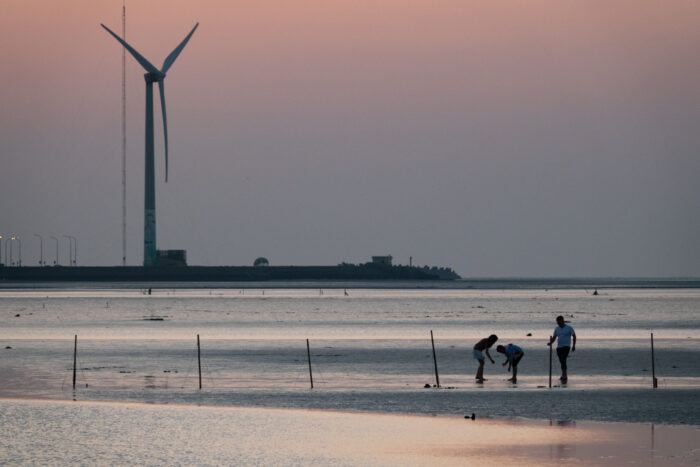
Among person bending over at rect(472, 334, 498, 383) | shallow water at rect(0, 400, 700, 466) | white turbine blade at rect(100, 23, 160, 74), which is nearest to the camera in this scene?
shallow water at rect(0, 400, 700, 466)

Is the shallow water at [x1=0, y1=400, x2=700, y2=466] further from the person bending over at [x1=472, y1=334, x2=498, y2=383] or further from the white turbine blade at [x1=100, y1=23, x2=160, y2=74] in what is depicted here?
the white turbine blade at [x1=100, y1=23, x2=160, y2=74]

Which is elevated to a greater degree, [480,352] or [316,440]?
[480,352]

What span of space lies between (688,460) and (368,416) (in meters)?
9.12

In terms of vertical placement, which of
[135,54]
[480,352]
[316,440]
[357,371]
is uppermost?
[135,54]

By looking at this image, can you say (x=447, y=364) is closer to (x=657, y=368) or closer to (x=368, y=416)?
(x=657, y=368)

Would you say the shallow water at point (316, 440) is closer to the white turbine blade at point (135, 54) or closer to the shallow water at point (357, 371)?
the shallow water at point (357, 371)

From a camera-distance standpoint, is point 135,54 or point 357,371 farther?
point 135,54

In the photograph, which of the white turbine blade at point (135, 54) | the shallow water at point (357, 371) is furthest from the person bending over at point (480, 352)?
the white turbine blade at point (135, 54)

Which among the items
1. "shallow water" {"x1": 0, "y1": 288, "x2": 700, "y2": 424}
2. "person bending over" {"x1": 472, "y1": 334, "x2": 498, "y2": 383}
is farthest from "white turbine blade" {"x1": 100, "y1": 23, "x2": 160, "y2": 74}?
"person bending over" {"x1": 472, "y1": 334, "x2": 498, "y2": 383}

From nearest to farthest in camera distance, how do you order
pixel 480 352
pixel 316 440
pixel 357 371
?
1. pixel 316 440
2. pixel 480 352
3. pixel 357 371

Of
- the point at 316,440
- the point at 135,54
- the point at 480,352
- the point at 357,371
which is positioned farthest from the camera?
the point at 135,54

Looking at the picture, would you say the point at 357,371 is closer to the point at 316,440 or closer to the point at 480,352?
the point at 480,352

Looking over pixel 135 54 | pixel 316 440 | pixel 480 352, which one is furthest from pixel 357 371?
pixel 135 54

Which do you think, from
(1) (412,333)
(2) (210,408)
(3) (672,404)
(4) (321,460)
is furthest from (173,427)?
(1) (412,333)
